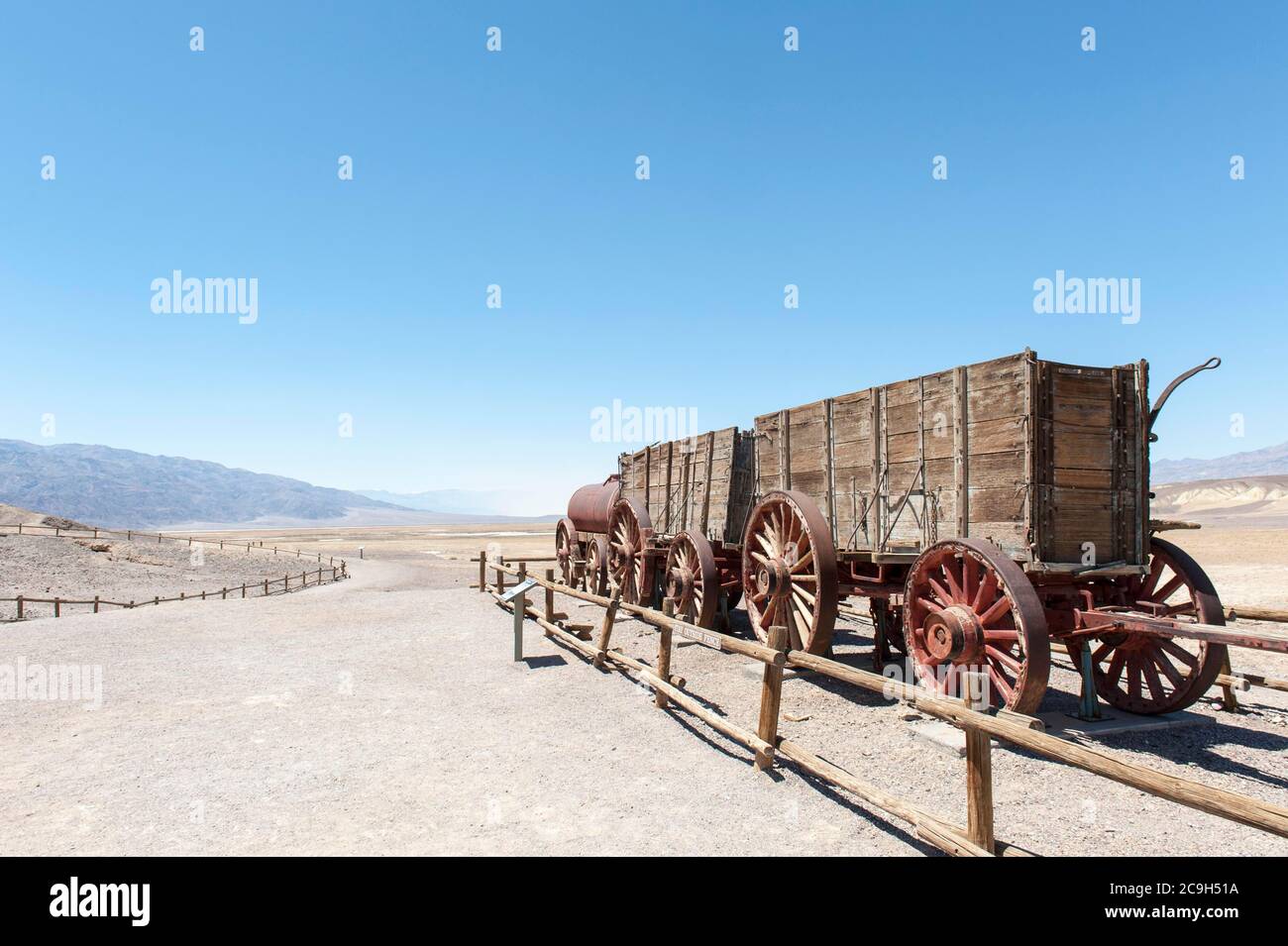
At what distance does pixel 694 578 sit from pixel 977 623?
19.3 feet

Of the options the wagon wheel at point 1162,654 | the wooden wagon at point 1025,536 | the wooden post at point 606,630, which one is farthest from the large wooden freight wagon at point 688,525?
the wagon wheel at point 1162,654

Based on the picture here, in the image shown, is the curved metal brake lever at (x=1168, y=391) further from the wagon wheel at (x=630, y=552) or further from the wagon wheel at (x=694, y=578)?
the wagon wheel at (x=630, y=552)

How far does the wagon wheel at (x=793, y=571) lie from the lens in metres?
8.25

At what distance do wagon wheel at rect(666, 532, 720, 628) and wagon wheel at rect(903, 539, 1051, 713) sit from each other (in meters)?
4.52

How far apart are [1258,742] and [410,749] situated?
817 centimetres

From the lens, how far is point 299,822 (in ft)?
16.5

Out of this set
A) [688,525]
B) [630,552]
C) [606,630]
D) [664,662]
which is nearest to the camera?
[664,662]

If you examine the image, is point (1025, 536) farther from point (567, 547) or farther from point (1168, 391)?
point (567, 547)

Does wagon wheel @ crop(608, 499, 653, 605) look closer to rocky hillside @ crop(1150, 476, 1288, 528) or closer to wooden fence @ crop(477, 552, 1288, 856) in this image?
wooden fence @ crop(477, 552, 1288, 856)

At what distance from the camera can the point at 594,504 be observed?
1808 cm

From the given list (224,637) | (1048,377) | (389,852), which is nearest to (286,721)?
(389,852)

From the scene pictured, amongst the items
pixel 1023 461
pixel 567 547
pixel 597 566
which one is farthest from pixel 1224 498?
pixel 1023 461

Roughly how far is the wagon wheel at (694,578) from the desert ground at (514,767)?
2.48ft
